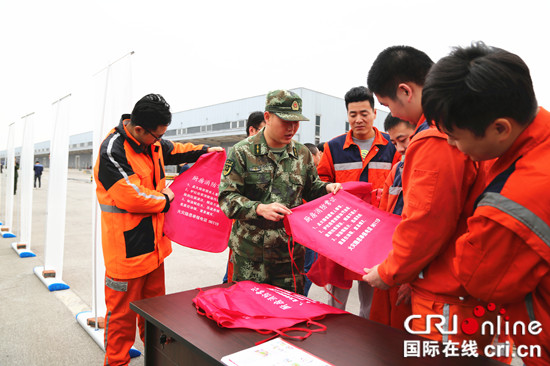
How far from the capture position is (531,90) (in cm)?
87

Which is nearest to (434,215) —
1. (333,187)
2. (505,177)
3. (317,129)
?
(505,177)

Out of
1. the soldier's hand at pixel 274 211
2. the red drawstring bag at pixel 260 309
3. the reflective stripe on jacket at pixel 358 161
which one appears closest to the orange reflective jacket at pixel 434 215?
the red drawstring bag at pixel 260 309

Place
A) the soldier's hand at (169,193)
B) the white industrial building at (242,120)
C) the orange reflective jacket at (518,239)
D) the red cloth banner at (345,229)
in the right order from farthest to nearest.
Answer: the white industrial building at (242,120) → the soldier's hand at (169,193) → the red cloth banner at (345,229) → the orange reflective jacket at (518,239)

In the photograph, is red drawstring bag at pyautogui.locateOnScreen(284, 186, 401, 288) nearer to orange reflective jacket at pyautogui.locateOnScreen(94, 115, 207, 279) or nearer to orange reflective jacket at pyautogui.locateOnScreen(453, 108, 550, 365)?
orange reflective jacket at pyautogui.locateOnScreen(453, 108, 550, 365)

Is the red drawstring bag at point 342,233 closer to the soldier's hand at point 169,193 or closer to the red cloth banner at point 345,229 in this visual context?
the red cloth banner at point 345,229

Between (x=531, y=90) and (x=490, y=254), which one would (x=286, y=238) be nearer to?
(x=490, y=254)

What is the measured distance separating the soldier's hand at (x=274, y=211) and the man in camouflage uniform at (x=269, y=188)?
14 cm

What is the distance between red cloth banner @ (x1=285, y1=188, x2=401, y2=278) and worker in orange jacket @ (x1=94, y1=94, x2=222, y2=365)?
1.02 meters

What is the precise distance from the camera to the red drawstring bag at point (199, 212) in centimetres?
235

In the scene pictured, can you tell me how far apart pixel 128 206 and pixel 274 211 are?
0.96 m

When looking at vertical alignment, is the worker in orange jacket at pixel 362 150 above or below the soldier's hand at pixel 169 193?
above

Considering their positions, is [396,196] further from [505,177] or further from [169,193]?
[169,193]

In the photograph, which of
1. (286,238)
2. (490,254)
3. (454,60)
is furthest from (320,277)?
(454,60)

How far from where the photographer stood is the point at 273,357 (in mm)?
1002
